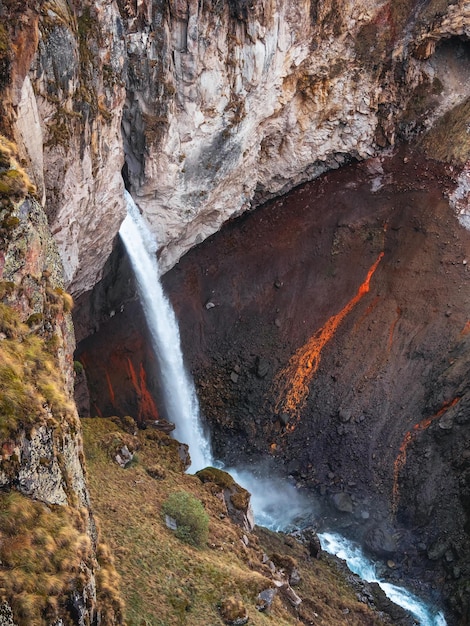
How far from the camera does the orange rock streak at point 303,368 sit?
74.7 feet

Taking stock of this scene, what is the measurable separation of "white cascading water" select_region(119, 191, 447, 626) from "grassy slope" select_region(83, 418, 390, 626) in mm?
1954

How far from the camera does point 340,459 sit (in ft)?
69.8

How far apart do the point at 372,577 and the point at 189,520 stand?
870cm

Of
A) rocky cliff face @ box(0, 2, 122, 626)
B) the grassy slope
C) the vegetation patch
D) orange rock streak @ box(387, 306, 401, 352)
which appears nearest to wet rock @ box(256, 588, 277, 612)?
the grassy slope

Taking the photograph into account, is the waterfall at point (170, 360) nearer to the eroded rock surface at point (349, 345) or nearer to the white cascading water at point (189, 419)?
the white cascading water at point (189, 419)

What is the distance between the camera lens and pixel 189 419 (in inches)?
889

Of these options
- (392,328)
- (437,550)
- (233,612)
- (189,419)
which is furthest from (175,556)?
(392,328)

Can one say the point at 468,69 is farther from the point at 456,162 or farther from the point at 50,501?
the point at 50,501

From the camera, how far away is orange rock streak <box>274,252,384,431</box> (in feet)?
74.7

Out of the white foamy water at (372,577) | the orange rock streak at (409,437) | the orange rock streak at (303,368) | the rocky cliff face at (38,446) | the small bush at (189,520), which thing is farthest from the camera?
the orange rock streak at (303,368)

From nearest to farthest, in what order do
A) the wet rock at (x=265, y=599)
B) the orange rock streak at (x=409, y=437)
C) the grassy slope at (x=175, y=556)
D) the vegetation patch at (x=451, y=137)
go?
the grassy slope at (x=175, y=556) < the wet rock at (x=265, y=599) < the orange rock streak at (x=409, y=437) < the vegetation patch at (x=451, y=137)

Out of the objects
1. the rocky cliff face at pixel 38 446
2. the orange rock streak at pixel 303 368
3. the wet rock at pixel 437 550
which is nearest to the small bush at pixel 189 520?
the rocky cliff face at pixel 38 446

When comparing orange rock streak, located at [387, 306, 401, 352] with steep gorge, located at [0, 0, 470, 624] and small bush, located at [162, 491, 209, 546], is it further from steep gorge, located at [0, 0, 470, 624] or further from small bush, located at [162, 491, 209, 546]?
small bush, located at [162, 491, 209, 546]

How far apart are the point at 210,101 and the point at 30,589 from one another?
16.1m
